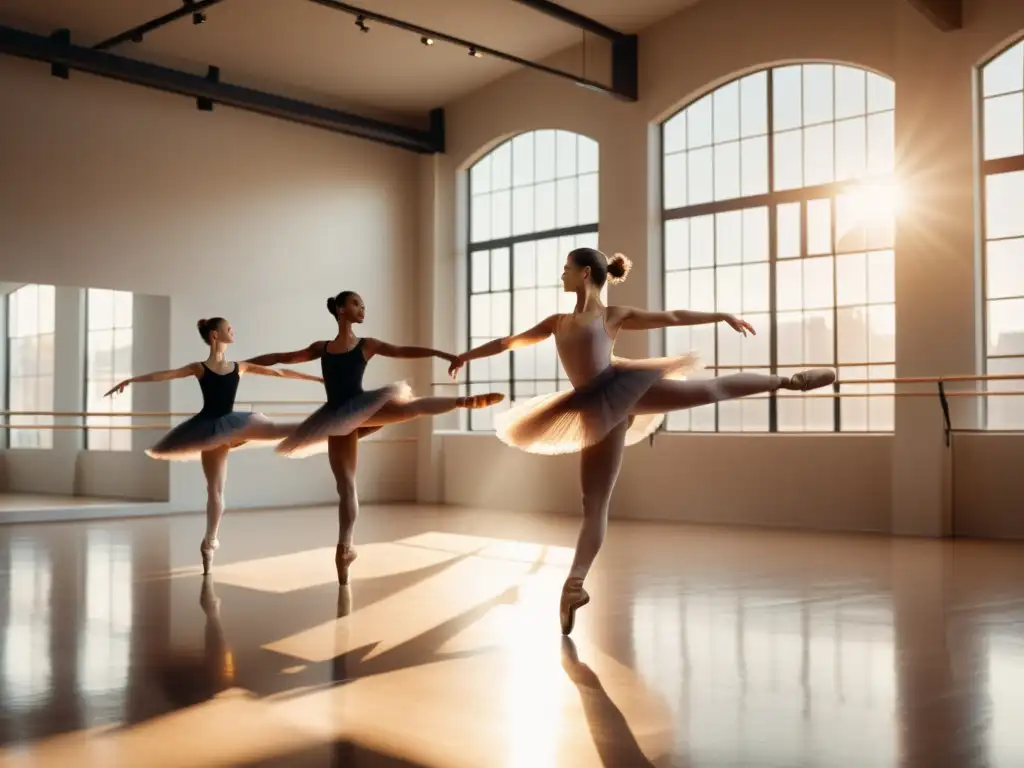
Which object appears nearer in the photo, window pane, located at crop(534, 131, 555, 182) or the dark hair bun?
the dark hair bun

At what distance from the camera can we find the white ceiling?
28.1 feet

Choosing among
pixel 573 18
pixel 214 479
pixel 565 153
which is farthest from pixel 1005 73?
pixel 214 479

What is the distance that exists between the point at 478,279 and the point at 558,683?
8675 millimetres

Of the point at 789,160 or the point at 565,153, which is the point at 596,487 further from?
the point at 565,153

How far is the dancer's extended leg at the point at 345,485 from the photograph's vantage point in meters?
4.82

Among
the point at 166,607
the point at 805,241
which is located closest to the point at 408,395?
the point at 166,607

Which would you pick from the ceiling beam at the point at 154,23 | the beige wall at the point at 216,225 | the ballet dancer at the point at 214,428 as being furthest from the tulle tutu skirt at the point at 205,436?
the beige wall at the point at 216,225

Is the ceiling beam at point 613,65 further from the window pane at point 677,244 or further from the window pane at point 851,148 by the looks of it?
the window pane at point 851,148

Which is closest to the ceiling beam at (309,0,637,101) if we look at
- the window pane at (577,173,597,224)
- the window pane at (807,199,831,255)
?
the window pane at (577,173,597,224)

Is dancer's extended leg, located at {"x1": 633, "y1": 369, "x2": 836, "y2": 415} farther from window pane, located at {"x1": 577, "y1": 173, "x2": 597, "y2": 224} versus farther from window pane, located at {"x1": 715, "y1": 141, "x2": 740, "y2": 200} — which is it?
window pane, located at {"x1": 577, "y1": 173, "x2": 597, "y2": 224}

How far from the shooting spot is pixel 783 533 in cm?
761

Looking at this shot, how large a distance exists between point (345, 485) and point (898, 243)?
188 inches

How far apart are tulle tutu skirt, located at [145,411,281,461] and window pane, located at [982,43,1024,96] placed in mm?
5519

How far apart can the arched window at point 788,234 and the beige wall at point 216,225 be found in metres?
3.34
